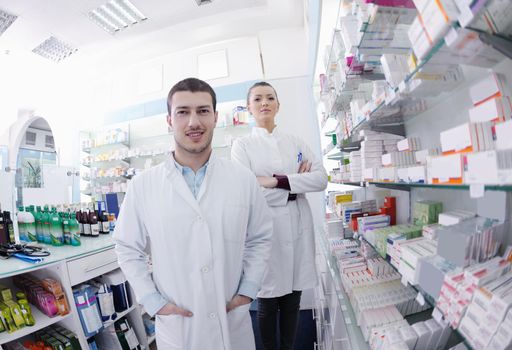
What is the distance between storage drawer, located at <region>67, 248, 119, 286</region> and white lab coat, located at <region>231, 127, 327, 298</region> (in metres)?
1.36

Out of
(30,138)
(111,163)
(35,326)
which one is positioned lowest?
(35,326)

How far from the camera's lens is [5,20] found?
399 cm

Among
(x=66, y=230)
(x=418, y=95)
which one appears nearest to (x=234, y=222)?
(x=418, y=95)

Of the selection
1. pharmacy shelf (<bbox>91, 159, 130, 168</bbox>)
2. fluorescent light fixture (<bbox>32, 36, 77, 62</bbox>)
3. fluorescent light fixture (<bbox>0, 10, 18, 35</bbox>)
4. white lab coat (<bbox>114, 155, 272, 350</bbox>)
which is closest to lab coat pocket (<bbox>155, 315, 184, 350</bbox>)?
white lab coat (<bbox>114, 155, 272, 350</bbox>)

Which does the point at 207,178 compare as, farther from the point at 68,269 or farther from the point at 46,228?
the point at 46,228

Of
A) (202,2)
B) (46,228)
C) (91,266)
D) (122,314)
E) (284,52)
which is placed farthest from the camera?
(284,52)

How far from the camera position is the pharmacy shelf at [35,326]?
1589 millimetres

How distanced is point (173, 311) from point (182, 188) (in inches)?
21.9

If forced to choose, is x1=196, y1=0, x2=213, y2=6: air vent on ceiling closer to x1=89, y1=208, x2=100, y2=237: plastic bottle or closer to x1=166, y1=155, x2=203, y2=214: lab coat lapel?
x1=89, y1=208, x2=100, y2=237: plastic bottle

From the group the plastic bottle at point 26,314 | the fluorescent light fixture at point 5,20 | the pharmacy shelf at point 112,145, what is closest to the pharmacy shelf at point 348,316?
the plastic bottle at point 26,314

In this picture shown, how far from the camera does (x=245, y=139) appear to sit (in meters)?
1.99

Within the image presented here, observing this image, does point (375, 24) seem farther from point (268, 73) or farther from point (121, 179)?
point (121, 179)

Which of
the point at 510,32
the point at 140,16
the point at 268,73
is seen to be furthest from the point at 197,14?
the point at 510,32

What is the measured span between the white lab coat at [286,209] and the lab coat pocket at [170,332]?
702mm
